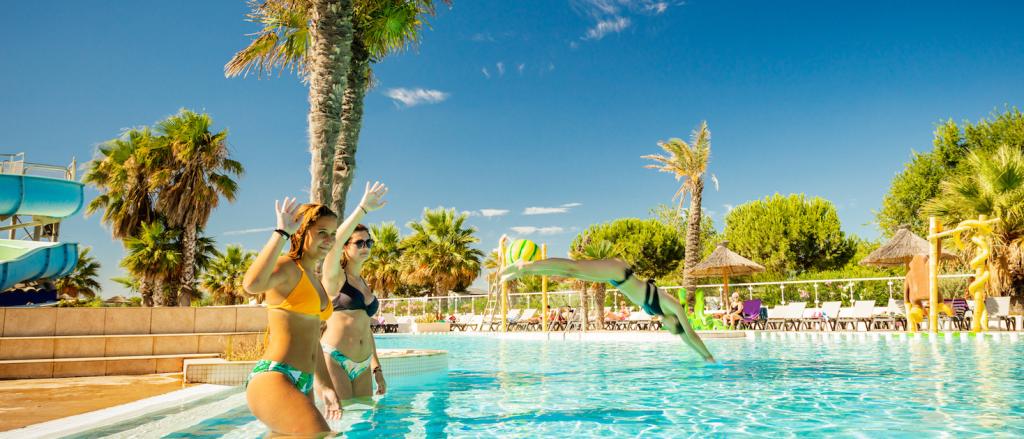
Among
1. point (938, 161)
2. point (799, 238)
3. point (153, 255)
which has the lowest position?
point (153, 255)

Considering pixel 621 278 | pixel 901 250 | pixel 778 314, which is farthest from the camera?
pixel 778 314

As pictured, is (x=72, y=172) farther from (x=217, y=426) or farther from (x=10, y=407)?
(x=217, y=426)

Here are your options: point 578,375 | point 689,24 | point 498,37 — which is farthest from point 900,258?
point 498,37

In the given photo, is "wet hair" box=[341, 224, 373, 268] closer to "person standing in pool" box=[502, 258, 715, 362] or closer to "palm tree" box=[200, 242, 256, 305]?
"person standing in pool" box=[502, 258, 715, 362]

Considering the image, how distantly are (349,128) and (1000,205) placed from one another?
17.4 m

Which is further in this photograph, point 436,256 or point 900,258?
point 436,256

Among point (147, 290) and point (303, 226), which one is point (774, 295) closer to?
point (147, 290)

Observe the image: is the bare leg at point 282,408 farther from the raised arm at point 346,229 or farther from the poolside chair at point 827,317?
the poolside chair at point 827,317

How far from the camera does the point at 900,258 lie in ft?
61.7

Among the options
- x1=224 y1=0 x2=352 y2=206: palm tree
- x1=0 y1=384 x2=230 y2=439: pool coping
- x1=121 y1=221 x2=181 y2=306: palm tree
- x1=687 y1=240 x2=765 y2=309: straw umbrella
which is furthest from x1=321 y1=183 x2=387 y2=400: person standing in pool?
x1=687 y1=240 x2=765 y2=309: straw umbrella

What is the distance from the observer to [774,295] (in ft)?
80.2

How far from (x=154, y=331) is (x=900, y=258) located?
19.8 meters

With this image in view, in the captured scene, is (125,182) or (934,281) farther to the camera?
(125,182)

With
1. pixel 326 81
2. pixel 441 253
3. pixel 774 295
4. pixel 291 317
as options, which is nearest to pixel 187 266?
pixel 326 81
